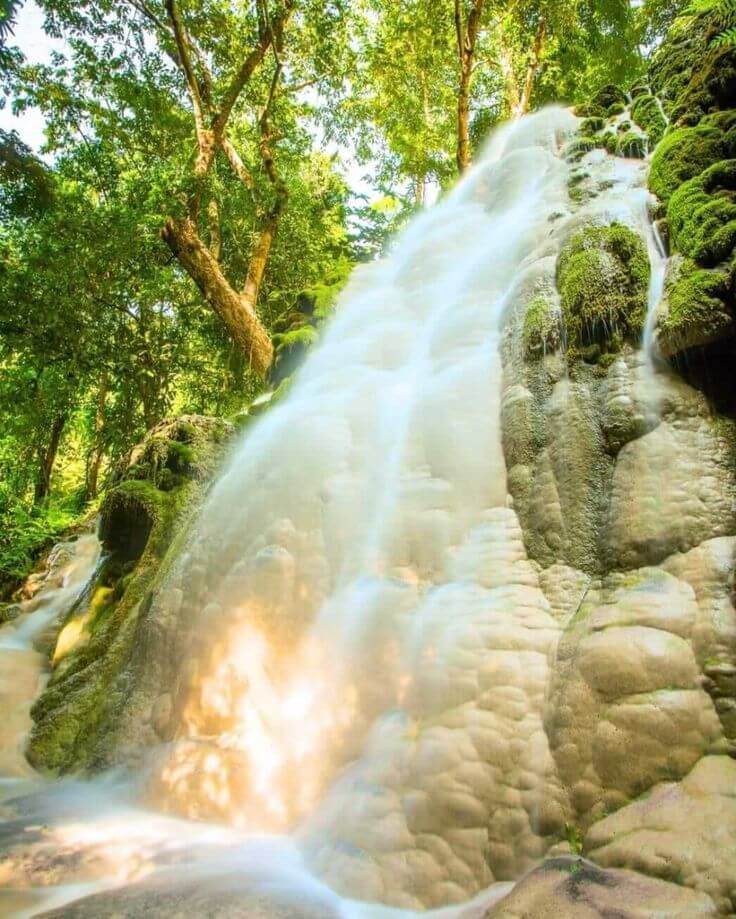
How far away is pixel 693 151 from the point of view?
507 centimetres

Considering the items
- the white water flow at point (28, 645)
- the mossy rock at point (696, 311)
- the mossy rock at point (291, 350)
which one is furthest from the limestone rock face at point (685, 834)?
the mossy rock at point (291, 350)

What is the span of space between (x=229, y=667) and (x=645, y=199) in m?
5.36

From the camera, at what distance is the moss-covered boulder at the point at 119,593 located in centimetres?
461

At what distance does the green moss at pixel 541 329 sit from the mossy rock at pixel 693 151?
1.56 meters

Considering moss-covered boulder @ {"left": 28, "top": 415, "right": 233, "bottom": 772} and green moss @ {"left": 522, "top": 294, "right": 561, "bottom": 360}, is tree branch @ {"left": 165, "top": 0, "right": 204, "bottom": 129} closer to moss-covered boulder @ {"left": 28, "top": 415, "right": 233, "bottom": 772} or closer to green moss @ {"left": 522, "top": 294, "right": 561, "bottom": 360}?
moss-covered boulder @ {"left": 28, "top": 415, "right": 233, "bottom": 772}

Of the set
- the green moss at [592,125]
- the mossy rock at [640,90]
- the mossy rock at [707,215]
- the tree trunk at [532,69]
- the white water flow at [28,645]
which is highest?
the tree trunk at [532,69]

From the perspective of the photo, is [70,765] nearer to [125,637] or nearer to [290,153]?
[125,637]

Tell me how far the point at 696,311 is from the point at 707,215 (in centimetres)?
94

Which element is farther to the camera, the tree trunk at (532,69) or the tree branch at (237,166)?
the tree trunk at (532,69)

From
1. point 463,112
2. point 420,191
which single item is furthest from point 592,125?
point 420,191

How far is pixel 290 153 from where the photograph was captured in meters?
11.8

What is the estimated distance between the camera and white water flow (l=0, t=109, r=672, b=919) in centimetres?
272

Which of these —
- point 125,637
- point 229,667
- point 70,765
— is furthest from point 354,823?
point 125,637

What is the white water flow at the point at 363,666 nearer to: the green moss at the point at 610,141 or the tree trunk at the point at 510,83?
the green moss at the point at 610,141
